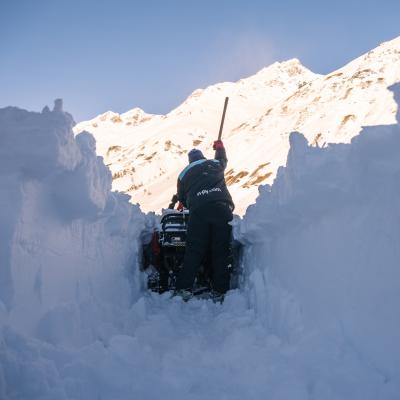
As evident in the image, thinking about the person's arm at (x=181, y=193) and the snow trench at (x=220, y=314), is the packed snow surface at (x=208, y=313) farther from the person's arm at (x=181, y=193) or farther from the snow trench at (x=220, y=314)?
the person's arm at (x=181, y=193)

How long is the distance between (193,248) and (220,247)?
0.34 m

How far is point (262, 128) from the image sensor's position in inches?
1415

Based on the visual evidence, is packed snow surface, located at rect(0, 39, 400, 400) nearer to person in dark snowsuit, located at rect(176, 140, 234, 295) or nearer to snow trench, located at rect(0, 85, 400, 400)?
snow trench, located at rect(0, 85, 400, 400)

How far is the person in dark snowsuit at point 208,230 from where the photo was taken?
4.99 metres

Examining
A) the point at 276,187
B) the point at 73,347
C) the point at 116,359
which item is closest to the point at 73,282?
the point at 73,347

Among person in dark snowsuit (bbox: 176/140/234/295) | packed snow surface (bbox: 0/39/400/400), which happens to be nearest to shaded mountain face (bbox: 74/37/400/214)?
person in dark snowsuit (bbox: 176/140/234/295)

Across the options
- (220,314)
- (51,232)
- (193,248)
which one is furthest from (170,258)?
(51,232)

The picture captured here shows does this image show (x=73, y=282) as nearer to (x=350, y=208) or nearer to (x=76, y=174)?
(x=76, y=174)

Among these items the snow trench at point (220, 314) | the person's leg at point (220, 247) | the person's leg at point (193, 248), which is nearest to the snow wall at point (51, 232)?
the snow trench at point (220, 314)

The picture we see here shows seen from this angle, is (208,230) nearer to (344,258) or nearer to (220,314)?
(220,314)

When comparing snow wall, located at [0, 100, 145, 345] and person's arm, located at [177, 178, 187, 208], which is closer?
snow wall, located at [0, 100, 145, 345]

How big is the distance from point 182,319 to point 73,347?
60.4 inches

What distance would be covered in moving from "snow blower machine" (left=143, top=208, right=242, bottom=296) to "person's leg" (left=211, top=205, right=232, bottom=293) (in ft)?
0.67

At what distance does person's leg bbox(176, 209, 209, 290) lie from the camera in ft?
16.2
